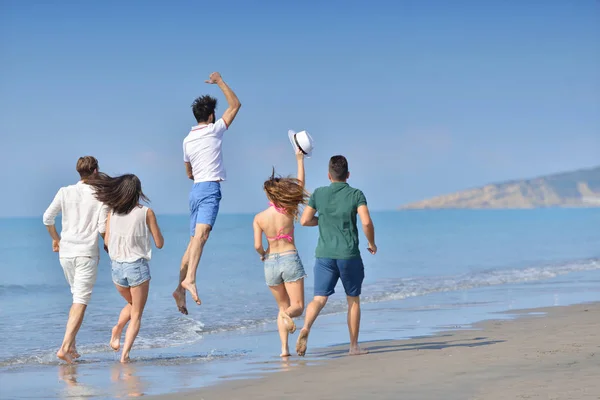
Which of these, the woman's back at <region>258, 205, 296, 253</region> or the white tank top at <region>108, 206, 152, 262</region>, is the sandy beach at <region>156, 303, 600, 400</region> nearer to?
the woman's back at <region>258, 205, 296, 253</region>

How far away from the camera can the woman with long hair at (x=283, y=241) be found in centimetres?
841

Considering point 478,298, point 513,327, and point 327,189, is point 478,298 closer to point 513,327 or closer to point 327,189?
point 513,327

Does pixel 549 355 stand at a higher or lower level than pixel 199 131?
lower

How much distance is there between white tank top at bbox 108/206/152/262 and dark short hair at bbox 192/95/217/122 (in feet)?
4.11

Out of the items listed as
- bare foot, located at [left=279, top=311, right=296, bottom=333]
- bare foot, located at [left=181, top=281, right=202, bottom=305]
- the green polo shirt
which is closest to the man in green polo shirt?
the green polo shirt

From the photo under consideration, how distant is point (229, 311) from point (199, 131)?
6.25 meters

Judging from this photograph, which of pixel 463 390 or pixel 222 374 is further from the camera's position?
pixel 222 374

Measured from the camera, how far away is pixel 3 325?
531 inches

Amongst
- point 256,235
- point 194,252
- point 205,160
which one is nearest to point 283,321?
point 256,235

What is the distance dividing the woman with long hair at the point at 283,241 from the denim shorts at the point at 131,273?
3.69 feet

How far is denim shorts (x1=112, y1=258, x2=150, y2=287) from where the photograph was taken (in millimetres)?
8367

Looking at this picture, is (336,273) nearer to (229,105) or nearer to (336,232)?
(336,232)

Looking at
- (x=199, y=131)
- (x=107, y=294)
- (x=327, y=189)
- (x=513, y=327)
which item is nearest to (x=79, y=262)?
(x=199, y=131)

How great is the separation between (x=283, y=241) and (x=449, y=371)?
2.20 m
